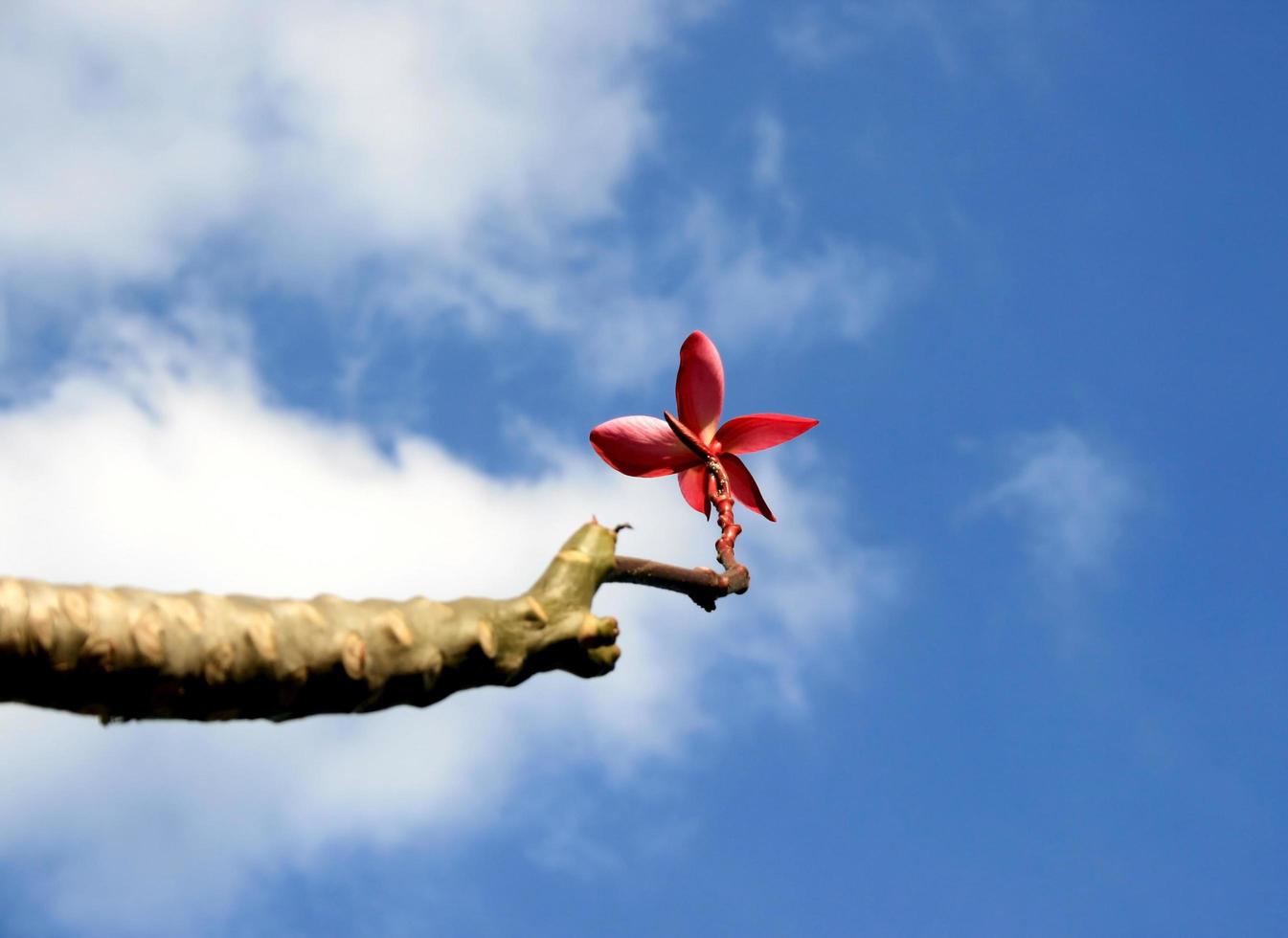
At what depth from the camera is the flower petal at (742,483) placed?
12.0 feet

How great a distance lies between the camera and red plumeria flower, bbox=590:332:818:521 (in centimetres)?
357

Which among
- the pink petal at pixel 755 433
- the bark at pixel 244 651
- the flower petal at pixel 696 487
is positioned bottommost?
the bark at pixel 244 651

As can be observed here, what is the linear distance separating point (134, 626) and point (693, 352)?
1857mm

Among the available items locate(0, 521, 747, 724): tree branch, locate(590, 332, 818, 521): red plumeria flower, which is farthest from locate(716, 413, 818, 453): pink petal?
locate(0, 521, 747, 724): tree branch

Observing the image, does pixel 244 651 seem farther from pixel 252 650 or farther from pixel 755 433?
pixel 755 433

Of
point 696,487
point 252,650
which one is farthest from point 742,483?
point 252,650

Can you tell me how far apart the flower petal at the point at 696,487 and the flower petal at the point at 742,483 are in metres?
0.07

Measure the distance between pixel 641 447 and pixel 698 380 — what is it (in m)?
0.24

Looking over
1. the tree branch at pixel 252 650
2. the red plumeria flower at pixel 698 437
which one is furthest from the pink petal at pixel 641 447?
the tree branch at pixel 252 650

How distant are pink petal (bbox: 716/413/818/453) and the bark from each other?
4.05 ft

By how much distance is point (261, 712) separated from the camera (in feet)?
7.46

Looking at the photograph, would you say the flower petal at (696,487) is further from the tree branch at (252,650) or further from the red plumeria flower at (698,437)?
the tree branch at (252,650)

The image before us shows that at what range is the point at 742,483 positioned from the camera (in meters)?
3.67

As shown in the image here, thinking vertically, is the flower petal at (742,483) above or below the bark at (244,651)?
above
